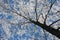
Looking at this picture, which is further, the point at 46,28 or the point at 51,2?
the point at 51,2

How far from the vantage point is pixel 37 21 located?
269 inches

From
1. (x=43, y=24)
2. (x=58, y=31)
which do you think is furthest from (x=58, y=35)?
(x=43, y=24)

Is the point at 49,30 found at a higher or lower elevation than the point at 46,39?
higher

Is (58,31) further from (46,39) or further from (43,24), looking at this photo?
(46,39)

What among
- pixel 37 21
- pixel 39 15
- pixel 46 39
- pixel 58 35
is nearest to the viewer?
pixel 58 35

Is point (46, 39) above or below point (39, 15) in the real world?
below

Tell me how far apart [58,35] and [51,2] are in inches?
66.9

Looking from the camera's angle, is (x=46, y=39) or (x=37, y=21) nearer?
(x=37, y=21)

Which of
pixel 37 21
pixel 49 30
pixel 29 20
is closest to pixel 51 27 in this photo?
pixel 49 30

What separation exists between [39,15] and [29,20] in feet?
1.54

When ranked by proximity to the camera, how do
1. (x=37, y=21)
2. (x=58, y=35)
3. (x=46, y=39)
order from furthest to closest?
(x=46, y=39) < (x=37, y=21) < (x=58, y=35)

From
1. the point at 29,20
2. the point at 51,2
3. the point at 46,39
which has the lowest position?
the point at 46,39

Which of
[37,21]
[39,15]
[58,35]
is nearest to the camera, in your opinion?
[58,35]

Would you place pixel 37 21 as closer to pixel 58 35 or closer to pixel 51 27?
pixel 51 27
